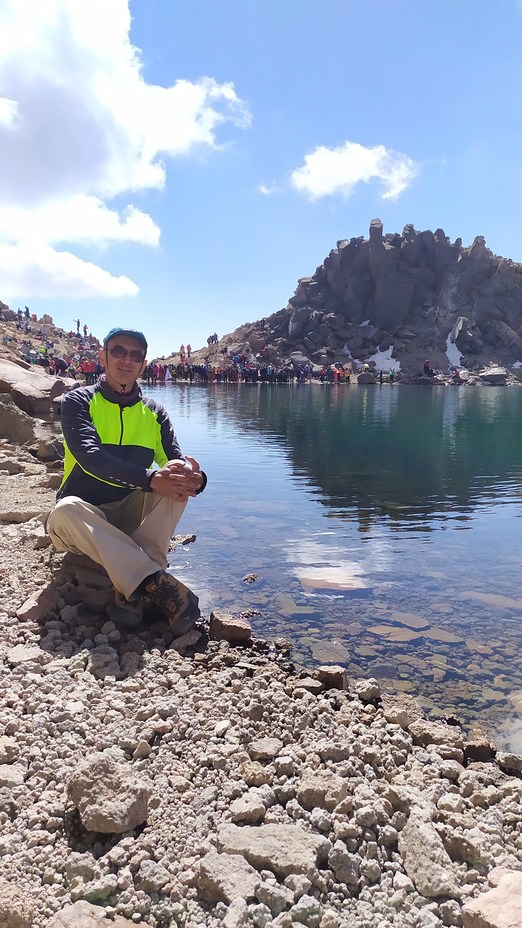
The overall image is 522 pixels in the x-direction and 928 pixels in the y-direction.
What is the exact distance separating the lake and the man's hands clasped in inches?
71.4

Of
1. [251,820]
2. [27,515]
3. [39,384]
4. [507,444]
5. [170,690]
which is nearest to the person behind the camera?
[251,820]

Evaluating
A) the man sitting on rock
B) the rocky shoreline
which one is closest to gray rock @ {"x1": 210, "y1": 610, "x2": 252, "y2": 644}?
the man sitting on rock

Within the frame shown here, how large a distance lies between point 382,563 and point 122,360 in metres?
4.91

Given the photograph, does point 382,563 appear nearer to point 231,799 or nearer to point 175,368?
point 231,799

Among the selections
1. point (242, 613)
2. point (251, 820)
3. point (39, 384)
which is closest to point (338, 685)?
point (251, 820)

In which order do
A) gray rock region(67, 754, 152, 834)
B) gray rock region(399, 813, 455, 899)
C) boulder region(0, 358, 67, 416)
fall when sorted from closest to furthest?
gray rock region(399, 813, 455, 899) → gray rock region(67, 754, 152, 834) → boulder region(0, 358, 67, 416)

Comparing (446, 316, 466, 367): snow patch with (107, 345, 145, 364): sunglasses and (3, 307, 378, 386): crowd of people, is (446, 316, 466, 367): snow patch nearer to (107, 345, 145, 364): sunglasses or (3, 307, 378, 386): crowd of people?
(3, 307, 378, 386): crowd of people

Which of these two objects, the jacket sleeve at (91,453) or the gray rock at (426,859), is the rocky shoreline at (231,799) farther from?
the jacket sleeve at (91,453)

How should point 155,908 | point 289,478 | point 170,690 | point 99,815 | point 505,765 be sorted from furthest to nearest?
point 289,478 < point 170,690 < point 505,765 < point 99,815 < point 155,908

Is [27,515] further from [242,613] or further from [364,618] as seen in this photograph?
[364,618]

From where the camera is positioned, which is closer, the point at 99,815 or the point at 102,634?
the point at 99,815

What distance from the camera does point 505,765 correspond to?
3799 mm

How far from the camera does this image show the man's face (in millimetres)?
5332

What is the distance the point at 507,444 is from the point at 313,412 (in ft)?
50.2
